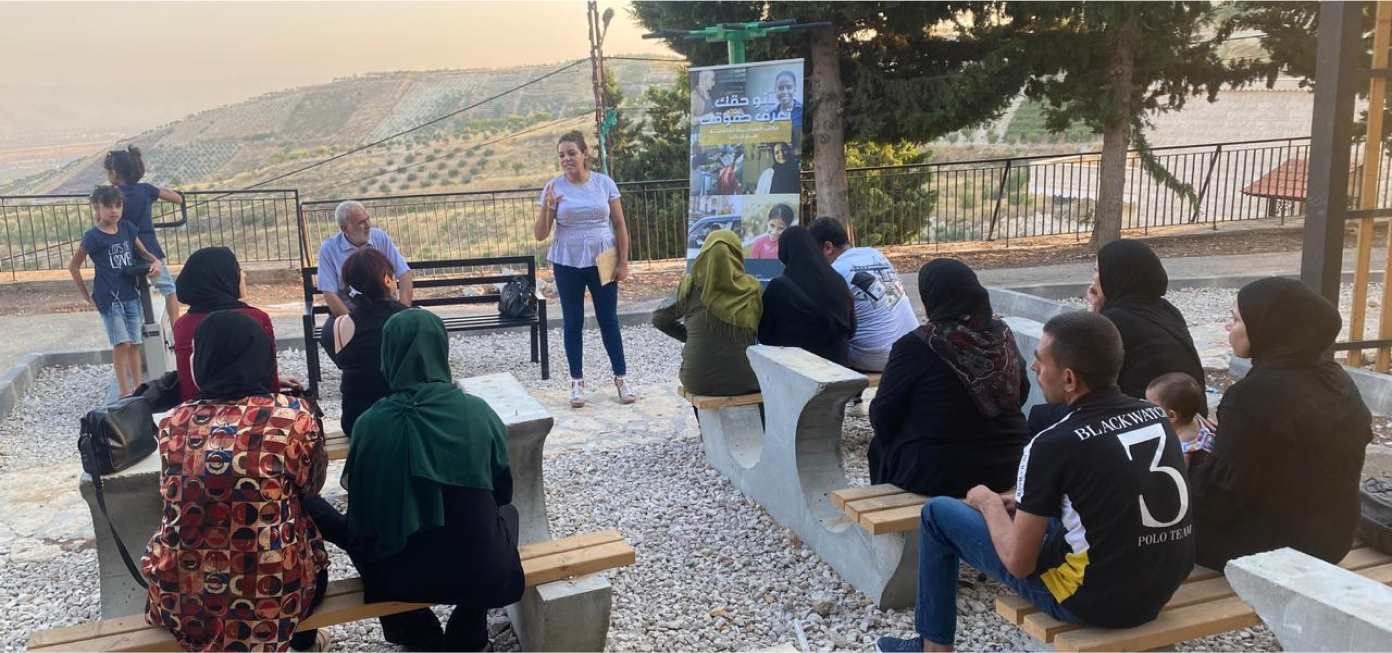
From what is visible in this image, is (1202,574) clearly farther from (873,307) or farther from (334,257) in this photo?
(334,257)

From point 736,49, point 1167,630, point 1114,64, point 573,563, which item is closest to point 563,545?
point 573,563

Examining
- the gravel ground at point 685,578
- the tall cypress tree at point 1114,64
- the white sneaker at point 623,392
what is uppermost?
the tall cypress tree at point 1114,64

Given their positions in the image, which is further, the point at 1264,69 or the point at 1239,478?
the point at 1264,69

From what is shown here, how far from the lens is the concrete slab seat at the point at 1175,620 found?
8.09 feet

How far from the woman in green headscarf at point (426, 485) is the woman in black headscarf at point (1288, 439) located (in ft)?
7.02

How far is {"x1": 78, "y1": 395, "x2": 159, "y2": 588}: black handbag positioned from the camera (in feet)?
10.0

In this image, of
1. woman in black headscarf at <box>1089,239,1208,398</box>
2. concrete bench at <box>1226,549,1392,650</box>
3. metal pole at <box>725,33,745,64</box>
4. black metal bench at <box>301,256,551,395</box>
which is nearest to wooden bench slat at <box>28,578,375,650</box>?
concrete bench at <box>1226,549,1392,650</box>

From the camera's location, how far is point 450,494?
8.95 feet

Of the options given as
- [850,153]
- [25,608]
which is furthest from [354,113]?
[25,608]

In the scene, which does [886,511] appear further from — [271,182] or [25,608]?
[271,182]

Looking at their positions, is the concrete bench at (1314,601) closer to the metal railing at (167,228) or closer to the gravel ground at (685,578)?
the gravel ground at (685,578)

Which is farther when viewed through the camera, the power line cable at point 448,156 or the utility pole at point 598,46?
the power line cable at point 448,156

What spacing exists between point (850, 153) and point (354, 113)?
77111 millimetres

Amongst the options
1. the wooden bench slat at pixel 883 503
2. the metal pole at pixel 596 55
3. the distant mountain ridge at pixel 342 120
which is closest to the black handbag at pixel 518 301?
the wooden bench slat at pixel 883 503
